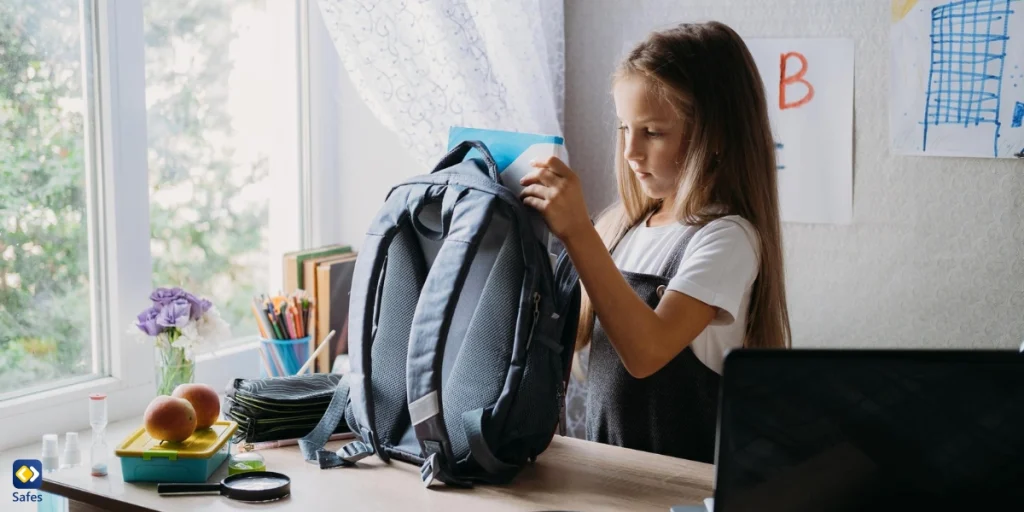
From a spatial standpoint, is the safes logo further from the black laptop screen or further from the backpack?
the black laptop screen

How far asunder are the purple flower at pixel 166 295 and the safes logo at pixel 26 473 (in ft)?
0.94

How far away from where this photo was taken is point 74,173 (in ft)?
4.84

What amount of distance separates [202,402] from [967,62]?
4.56 feet

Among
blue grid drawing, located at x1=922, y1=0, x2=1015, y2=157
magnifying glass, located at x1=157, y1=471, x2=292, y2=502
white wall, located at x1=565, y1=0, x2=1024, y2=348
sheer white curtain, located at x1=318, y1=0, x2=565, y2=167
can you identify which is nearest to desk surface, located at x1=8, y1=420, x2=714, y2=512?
magnifying glass, located at x1=157, y1=471, x2=292, y2=502

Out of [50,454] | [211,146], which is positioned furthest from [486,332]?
[211,146]

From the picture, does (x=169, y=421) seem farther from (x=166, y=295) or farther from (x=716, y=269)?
(x=716, y=269)

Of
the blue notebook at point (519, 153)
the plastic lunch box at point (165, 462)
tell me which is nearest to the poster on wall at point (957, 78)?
the blue notebook at point (519, 153)

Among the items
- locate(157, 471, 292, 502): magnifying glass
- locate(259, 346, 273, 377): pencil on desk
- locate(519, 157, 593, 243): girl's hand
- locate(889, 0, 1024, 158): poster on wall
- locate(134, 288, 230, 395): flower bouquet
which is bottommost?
locate(157, 471, 292, 502): magnifying glass

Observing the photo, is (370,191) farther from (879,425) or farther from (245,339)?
(879,425)

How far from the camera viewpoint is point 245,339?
182 centimetres

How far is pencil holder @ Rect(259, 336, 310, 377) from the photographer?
162 cm

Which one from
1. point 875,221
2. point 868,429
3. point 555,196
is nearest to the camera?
point 868,429

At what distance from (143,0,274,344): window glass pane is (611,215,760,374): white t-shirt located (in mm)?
788

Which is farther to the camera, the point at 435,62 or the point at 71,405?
the point at 435,62
